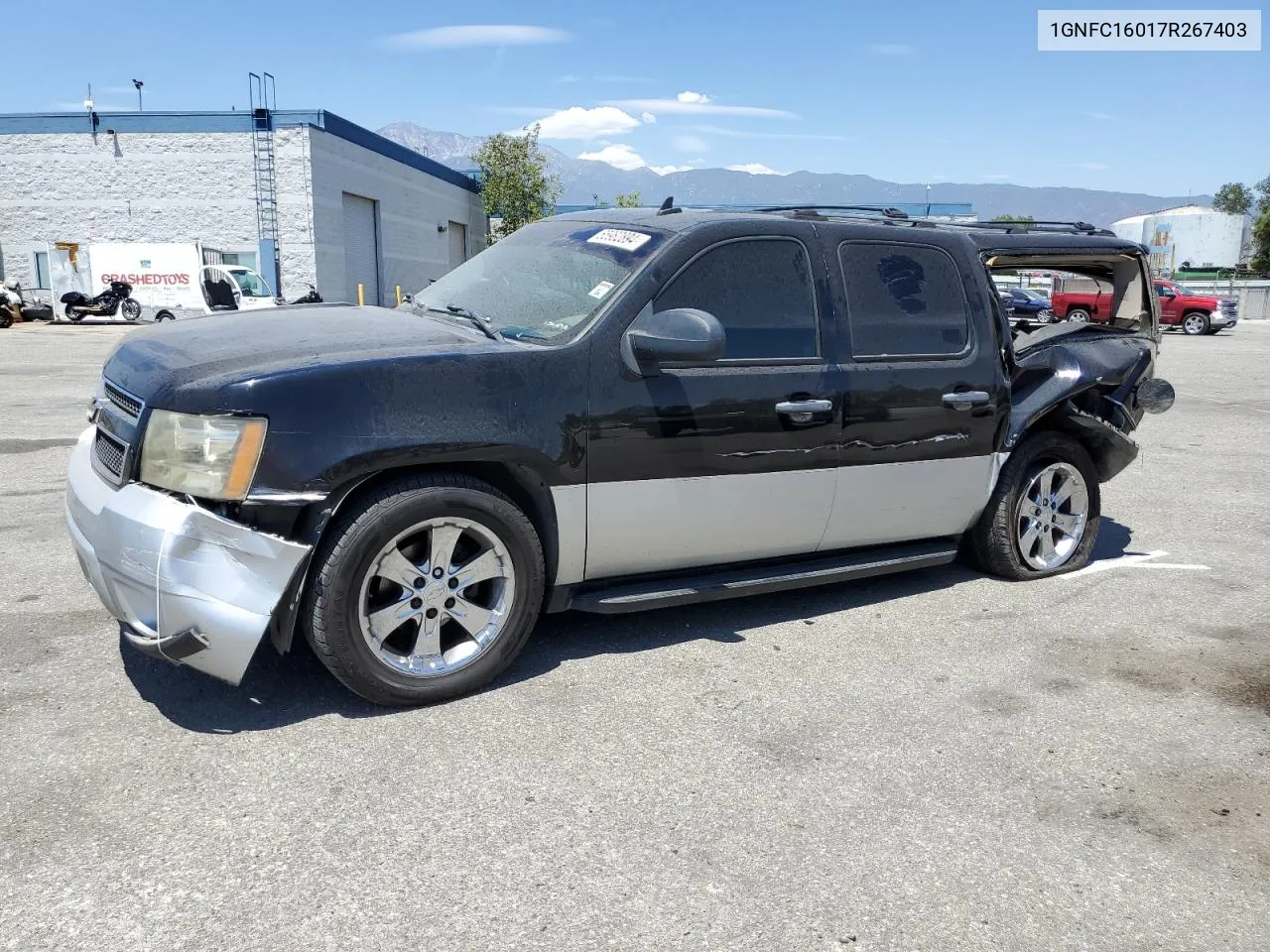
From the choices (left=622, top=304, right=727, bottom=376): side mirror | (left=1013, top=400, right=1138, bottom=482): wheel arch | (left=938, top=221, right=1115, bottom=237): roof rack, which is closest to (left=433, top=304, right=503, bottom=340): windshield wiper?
(left=622, top=304, right=727, bottom=376): side mirror

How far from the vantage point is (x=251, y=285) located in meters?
27.0

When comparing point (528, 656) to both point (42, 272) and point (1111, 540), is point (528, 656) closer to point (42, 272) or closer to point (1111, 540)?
point (1111, 540)

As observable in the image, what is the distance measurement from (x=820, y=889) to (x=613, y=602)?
5.15 feet

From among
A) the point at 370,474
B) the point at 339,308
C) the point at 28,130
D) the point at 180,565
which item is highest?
A: the point at 28,130

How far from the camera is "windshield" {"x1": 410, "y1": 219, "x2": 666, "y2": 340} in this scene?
13.7ft

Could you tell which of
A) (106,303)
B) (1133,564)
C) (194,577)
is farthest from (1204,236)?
(194,577)

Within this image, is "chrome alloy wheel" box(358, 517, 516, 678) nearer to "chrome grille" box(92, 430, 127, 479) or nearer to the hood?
the hood

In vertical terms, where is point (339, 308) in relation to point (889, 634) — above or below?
above

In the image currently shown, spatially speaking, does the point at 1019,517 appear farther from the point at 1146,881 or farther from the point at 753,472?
the point at 1146,881

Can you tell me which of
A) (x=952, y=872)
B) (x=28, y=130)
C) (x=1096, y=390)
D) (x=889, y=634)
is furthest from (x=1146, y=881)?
(x=28, y=130)

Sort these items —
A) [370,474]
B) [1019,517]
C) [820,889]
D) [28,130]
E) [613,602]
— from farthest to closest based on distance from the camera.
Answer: [28,130] → [1019,517] → [613,602] → [370,474] → [820,889]

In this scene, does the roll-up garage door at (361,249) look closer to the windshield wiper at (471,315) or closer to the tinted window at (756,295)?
the windshield wiper at (471,315)

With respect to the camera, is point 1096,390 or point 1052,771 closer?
point 1052,771

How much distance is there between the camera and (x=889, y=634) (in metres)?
4.77
